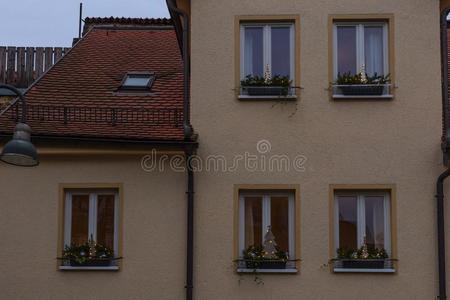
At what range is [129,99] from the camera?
17.9 metres

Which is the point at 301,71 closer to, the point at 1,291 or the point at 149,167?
the point at 149,167

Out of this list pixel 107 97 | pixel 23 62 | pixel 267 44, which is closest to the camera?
pixel 267 44

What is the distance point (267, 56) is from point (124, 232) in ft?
12.0

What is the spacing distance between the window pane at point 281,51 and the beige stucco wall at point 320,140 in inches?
10.8

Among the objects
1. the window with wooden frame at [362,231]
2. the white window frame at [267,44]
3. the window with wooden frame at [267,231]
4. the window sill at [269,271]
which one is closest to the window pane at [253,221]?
the window with wooden frame at [267,231]

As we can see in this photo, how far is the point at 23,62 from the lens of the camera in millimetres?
25938

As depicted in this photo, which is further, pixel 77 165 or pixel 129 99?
pixel 129 99

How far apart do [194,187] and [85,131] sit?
2.03 m

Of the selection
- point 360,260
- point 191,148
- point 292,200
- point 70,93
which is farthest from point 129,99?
point 360,260

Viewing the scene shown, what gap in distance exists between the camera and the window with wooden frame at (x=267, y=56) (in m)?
16.3

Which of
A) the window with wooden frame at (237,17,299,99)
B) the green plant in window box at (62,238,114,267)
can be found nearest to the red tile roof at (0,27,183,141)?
the window with wooden frame at (237,17,299,99)

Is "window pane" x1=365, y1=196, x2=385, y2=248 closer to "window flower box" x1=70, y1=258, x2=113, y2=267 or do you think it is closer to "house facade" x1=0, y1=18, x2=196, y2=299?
"house facade" x1=0, y1=18, x2=196, y2=299

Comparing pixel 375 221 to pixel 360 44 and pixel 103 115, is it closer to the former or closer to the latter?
pixel 360 44

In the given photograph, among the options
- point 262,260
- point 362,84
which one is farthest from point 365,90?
point 262,260
